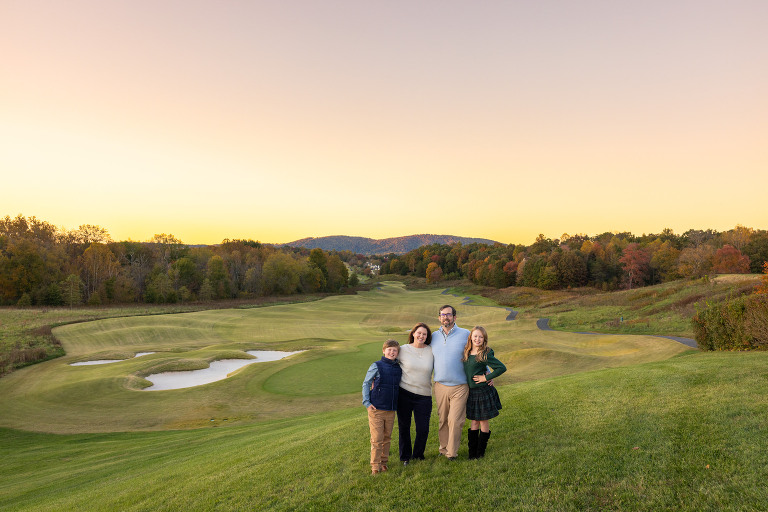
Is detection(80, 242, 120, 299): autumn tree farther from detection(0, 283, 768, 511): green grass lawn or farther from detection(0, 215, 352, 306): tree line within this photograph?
detection(0, 283, 768, 511): green grass lawn

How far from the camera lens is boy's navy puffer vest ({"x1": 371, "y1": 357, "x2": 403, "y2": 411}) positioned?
676cm

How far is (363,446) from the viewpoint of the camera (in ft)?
27.9

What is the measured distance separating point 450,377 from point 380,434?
1.56 meters

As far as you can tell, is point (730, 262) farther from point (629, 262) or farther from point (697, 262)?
point (629, 262)

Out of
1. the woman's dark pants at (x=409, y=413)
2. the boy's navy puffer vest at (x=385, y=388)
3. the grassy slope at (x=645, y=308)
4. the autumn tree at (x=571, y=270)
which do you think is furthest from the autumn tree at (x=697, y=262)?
the boy's navy puffer vest at (x=385, y=388)

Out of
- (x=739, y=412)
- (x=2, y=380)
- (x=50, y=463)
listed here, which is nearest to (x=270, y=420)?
(x=50, y=463)

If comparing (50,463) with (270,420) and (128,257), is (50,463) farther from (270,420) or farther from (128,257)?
(128,257)

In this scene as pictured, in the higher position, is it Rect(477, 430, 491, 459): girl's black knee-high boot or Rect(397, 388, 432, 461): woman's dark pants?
Rect(397, 388, 432, 461): woman's dark pants

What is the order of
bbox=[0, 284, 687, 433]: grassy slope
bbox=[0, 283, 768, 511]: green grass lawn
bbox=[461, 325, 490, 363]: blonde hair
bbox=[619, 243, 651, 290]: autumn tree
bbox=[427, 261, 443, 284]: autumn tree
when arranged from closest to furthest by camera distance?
bbox=[0, 283, 768, 511]: green grass lawn < bbox=[461, 325, 490, 363]: blonde hair < bbox=[0, 284, 687, 433]: grassy slope < bbox=[619, 243, 651, 290]: autumn tree < bbox=[427, 261, 443, 284]: autumn tree

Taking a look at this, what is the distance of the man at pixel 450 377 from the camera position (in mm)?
6773

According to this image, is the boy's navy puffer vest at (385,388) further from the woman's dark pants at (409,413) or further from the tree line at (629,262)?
the tree line at (629,262)

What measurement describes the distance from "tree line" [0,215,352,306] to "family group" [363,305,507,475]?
7263 centimetres

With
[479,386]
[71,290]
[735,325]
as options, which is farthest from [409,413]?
[71,290]

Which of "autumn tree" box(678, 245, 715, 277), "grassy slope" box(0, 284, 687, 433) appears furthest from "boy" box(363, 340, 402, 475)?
"autumn tree" box(678, 245, 715, 277)
